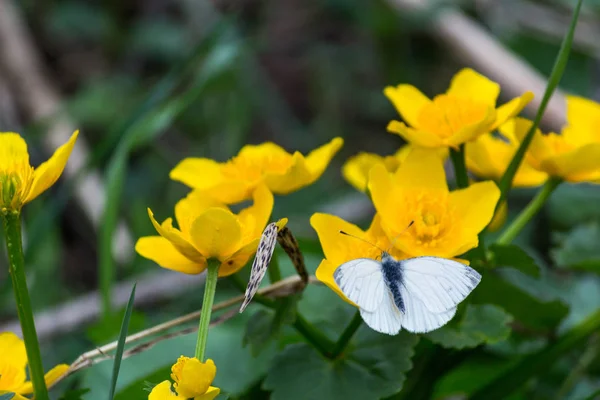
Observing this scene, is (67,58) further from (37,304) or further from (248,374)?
(248,374)

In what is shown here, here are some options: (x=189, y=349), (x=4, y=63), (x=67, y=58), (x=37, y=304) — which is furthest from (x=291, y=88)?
(x=189, y=349)

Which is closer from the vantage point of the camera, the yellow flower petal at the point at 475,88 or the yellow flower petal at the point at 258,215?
the yellow flower petal at the point at 258,215

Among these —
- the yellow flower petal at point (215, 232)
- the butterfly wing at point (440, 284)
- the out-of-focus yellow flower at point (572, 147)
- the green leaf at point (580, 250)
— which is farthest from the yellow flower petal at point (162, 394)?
the green leaf at point (580, 250)

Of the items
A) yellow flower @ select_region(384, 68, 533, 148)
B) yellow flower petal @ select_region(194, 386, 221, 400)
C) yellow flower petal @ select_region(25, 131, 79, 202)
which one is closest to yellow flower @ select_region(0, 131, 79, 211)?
yellow flower petal @ select_region(25, 131, 79, 202)

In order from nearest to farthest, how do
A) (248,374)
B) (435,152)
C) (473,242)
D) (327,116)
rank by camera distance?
(473,242) < (435,152) < (248,374) < (327,116)

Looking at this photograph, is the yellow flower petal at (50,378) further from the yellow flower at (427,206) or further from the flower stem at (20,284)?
the yellow flower at (427,206)

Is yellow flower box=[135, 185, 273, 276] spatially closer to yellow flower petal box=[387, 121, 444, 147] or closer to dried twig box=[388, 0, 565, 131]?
yellow flower petal box=[387, 121, 444, 147]

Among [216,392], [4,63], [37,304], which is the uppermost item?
[4,63]
